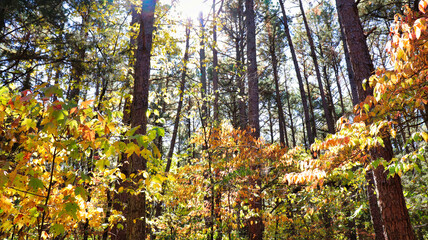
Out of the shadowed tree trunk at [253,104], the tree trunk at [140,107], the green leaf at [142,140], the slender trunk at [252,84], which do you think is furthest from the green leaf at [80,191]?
the slender trunk at [252,84]

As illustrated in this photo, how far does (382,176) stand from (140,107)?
3816 millimetres

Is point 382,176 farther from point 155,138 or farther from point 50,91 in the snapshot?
point 50,91

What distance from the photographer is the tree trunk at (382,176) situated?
12.0 feet

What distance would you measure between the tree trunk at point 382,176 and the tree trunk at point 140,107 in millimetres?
3300

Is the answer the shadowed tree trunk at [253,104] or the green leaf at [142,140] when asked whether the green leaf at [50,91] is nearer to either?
the green leaf at [142,140]

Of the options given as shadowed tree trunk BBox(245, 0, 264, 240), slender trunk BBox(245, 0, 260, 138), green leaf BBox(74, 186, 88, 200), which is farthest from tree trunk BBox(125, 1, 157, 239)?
slender trunk BBox(245, 0, 260, 138)

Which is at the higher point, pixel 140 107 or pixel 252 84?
pixel 252 84

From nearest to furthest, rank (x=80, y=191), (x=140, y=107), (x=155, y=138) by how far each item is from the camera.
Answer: (x=80, y=191) < (x=155, y=138) < (x=140, y=107)

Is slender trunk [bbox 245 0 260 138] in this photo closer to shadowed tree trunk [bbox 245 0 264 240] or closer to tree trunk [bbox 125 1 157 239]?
shadowed tree trunk [bbox 245 0 264 240]

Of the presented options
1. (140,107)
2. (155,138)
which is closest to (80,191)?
(155,138)

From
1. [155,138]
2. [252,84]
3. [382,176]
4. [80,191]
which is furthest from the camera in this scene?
[252,84]

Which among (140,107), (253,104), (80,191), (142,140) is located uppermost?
(253,104)

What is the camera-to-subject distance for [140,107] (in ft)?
12.3

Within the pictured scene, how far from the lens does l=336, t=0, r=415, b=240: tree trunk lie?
367 cm
